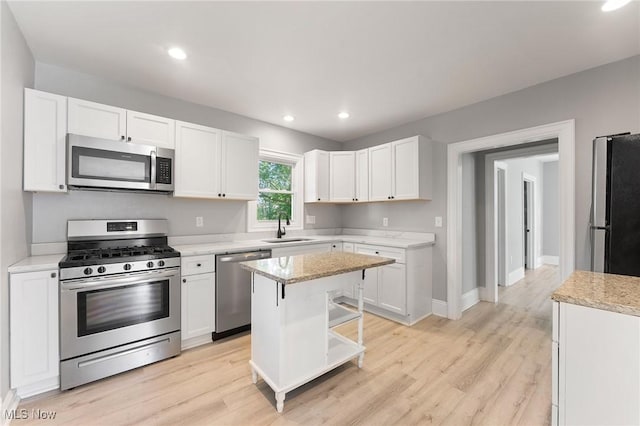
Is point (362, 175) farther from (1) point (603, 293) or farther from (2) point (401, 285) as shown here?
(1) point (603, 293)

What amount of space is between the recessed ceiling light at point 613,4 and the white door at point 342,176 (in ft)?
9.10

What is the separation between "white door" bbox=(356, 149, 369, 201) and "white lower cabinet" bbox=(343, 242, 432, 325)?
803 mm

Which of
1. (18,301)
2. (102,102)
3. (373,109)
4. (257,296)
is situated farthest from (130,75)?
(373,109)

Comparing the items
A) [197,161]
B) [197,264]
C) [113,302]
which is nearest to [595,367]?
[197,264]

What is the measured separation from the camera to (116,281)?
214cm

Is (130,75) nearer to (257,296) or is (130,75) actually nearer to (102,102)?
(102,102)

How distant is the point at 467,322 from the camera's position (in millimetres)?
3230

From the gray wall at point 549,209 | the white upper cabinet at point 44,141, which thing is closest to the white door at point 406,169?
the white upper cabinet at point 44,141

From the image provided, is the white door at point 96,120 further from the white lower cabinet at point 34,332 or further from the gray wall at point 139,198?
the white lower cabinet at point 34,332

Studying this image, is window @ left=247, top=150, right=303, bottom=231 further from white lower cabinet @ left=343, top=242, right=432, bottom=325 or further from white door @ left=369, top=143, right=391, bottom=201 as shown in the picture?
white lower cabinet @ left=343, top=242, right=432, bottom=325

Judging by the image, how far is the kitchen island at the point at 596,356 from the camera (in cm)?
107

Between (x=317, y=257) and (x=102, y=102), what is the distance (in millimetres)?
2562

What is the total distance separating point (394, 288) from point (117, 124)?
3.36 meters

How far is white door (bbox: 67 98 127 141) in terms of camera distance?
2.24 metres
